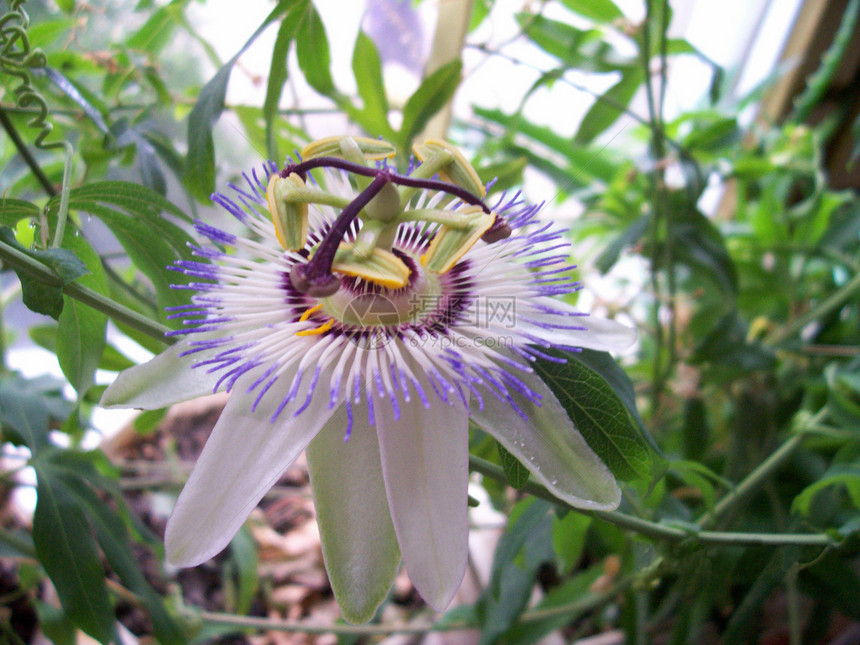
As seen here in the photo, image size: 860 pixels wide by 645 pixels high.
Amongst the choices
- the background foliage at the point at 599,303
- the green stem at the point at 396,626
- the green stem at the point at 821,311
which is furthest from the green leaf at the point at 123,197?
the green stem at the point at 821,311

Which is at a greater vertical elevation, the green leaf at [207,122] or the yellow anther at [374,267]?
the green leaf at [207,122]

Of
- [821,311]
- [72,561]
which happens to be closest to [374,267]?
[72,561]

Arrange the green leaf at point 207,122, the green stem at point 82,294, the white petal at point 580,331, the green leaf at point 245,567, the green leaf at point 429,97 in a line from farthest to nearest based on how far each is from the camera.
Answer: the green leaf at point 245,567, the green leaf at point 429,97, the green leaf at point 207,122, the white petal at point 580,331, the green stem at point 82,294

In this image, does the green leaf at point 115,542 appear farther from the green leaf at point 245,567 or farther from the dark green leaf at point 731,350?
the dark green leaf at point 731,350

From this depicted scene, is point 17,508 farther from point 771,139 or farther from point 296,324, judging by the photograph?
point 771,139

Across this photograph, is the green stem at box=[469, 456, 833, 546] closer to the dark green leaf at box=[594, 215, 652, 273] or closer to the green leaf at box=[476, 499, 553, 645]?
the green leaf at box=[476, 499, 553, 645]

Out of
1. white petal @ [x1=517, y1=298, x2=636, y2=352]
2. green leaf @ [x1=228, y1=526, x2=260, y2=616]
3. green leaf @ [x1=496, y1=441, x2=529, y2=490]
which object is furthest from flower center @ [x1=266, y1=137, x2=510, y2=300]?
green leaf @ [x1=228, y1=526, x2=260, y2=616]

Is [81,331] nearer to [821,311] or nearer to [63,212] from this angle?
[63,212]
